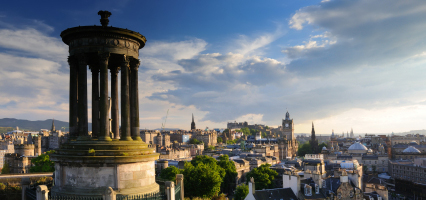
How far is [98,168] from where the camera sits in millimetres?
15273

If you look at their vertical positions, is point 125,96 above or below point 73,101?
above

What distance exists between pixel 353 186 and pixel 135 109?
50.6 meters

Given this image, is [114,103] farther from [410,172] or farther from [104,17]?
[410,172]

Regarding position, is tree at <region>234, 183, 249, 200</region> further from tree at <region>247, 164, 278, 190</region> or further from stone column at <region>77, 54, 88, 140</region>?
stone column at <region>77, 54, 88, 140</region>

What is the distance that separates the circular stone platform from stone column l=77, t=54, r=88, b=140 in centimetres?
91

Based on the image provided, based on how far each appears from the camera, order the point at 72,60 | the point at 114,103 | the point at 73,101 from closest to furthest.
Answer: the point at 72,60
the point at 73,101
the point at 114,103

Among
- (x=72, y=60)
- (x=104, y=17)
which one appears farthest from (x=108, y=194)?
(x=104, y=17)

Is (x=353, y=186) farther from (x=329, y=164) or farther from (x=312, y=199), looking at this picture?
(x=329, y=164)

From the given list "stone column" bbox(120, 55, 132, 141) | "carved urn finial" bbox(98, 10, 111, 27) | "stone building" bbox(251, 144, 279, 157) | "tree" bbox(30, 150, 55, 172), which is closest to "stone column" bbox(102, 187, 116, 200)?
"stone column" bbox(120, 55, 132, 141)

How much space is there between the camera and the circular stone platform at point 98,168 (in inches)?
598

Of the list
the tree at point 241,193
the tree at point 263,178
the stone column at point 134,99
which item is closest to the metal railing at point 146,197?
the stone column at point 134,99

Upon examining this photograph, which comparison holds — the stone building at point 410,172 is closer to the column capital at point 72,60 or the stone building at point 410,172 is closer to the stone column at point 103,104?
the stone column at point 103,104

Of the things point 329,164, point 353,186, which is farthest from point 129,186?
point 329,164

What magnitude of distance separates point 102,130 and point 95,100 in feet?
7.87
